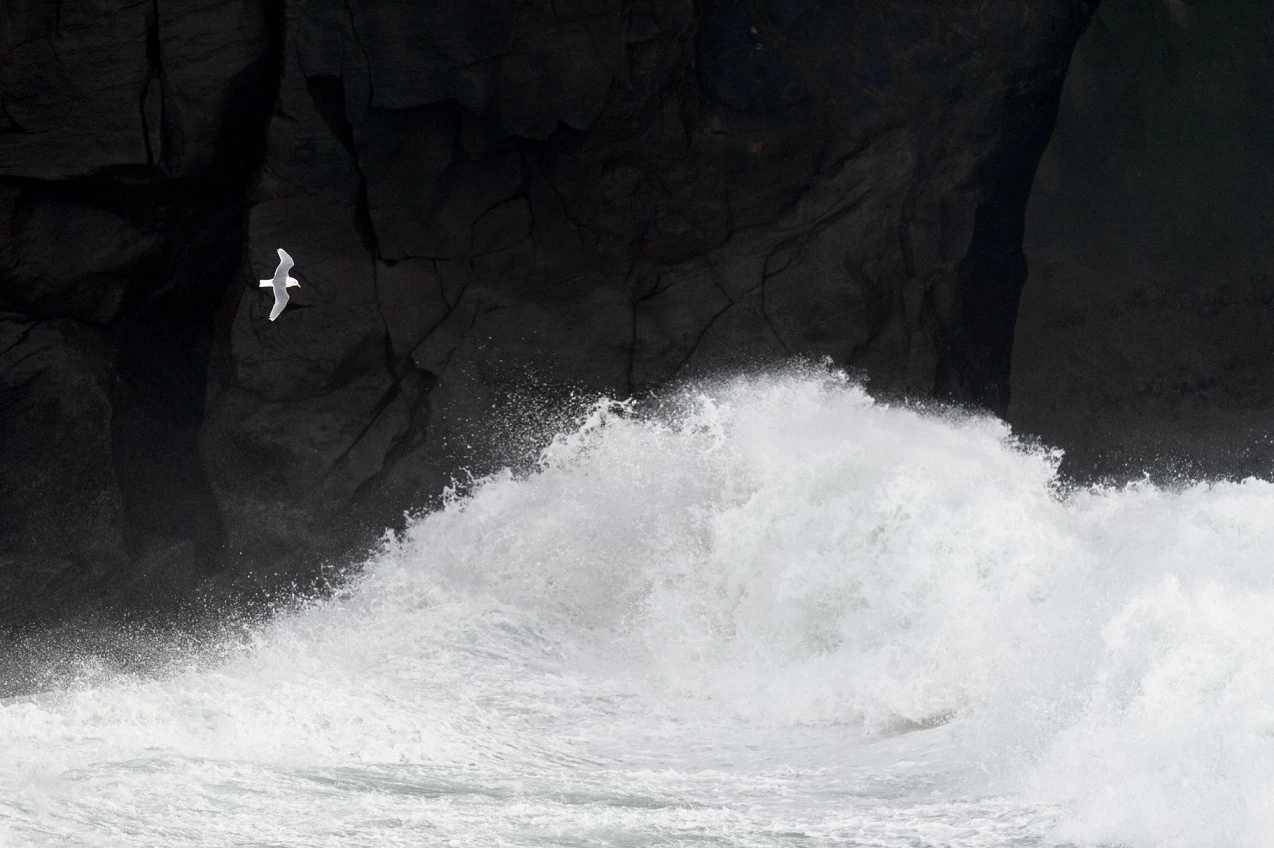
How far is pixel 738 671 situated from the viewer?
751 cm

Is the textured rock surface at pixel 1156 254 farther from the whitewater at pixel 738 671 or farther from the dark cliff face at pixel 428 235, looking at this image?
the whitewater at pixel 738 671

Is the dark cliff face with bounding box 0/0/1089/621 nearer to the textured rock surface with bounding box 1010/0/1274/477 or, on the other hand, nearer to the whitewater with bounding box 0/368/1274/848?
the textured rock surface with bounding box 1010/0/1274/477

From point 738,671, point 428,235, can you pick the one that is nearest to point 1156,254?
point 738,671

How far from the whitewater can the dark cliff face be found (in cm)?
49

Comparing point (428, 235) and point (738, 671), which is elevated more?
point (428, 235)

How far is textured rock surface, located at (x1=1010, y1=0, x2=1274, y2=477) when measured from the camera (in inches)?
354

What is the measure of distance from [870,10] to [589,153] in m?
1.82

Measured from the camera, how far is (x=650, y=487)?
28.6 ft

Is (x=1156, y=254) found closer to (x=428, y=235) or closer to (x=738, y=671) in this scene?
(x=738, y=671)

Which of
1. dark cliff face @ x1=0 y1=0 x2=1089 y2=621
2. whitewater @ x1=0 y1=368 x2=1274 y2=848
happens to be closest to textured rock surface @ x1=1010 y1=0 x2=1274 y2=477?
dark cliff face @ x1=0 y1=0 x2=1089 y2=621

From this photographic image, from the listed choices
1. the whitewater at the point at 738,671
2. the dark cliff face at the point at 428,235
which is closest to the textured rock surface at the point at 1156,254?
the dark cliff face at the point at 428,235

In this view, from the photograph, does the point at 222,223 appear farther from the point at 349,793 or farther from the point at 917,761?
the point at 917,761

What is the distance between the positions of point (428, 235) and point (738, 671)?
3140 millimetres

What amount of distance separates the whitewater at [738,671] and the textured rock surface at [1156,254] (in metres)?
0.48
